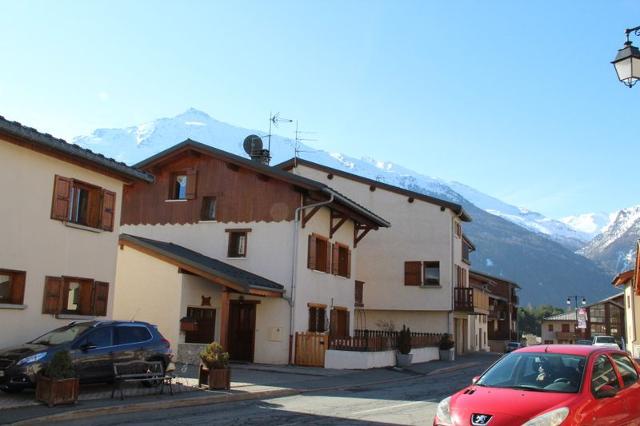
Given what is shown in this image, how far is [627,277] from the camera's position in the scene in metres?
40.2

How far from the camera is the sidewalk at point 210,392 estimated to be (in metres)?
11.7

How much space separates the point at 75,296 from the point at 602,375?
14.0 m

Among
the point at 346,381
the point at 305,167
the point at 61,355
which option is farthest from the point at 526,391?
the point at 305,167

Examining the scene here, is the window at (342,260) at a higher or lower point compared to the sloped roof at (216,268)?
higher

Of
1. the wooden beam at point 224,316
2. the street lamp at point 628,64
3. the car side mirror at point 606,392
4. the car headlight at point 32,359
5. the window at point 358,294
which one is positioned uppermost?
the street lamp at point 628,64

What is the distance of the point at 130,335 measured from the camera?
15.5 meters

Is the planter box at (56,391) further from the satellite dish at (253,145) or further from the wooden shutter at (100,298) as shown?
the satellite dish at (253,145)

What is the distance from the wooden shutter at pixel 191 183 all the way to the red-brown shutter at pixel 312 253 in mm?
5435

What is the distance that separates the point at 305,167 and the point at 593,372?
98.6 feet

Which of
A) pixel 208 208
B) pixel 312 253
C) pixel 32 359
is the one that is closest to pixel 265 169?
pixel 208 208

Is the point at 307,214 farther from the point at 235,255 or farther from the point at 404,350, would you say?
the point at 404,350

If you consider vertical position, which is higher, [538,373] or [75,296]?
[75,296]

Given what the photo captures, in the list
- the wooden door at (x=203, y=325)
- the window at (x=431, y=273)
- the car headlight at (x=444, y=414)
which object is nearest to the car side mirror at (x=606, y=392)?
the car headlight at (x=444, y=414)

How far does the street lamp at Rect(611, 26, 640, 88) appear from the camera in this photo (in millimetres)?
9789
